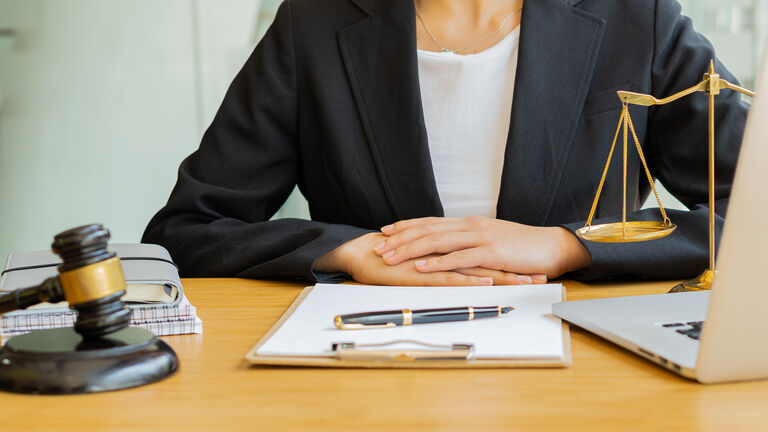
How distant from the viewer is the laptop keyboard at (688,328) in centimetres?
69

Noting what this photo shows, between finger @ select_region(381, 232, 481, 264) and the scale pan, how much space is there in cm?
16

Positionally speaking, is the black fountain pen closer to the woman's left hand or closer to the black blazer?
the woman's left hand

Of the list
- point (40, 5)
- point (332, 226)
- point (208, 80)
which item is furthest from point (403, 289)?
point (40, 5)

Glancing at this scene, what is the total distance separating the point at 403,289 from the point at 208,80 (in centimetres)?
233

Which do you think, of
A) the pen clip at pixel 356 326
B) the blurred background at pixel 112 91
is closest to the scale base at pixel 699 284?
the pen clip at pixel 356 326

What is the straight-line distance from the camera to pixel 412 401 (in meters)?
0.60

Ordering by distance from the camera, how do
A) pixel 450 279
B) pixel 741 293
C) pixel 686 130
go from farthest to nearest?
pixel 686 130 < pixel 450 279 < pixel 741 293

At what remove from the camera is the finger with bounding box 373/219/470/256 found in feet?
3.75

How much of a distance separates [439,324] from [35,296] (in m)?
0.36

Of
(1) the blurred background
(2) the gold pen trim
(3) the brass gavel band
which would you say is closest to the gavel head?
(3) the brass gavel band

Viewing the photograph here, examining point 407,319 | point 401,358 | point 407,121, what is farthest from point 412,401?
point 407,121

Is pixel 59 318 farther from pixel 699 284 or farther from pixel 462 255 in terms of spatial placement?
pixel 699 284

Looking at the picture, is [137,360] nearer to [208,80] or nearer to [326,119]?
[326,119]

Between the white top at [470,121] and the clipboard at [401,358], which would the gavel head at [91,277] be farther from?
the white top at [470,121]
